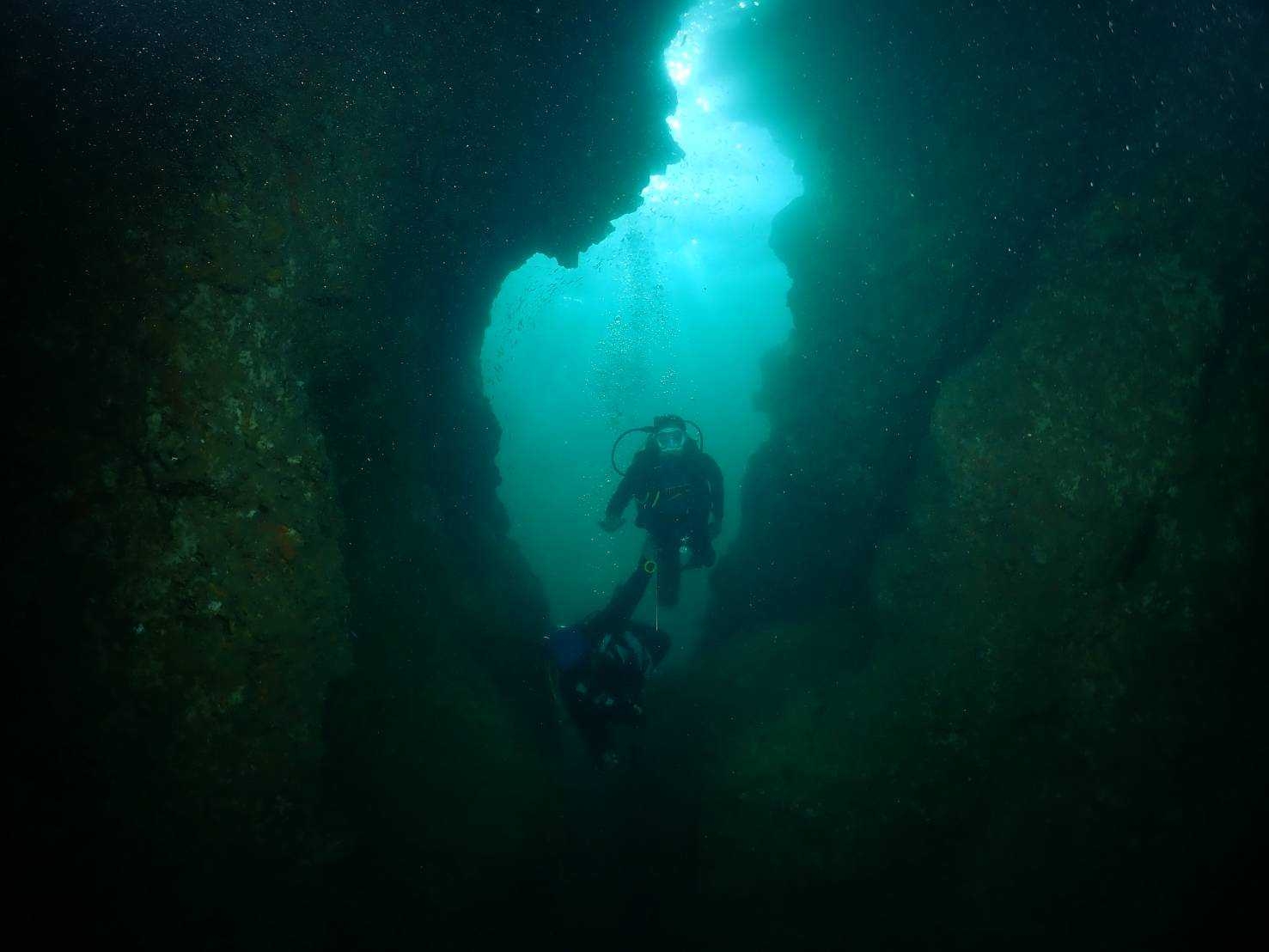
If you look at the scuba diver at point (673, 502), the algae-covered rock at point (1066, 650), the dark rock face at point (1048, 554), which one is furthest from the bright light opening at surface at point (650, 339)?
the algae-covered rock at point (1066, 650)

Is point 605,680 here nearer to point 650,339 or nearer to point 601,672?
point 601,672

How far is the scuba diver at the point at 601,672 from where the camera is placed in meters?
4.61

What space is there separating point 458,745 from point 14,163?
3.34 meters

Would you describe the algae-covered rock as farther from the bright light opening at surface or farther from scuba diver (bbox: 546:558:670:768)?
the bright light opening at surface

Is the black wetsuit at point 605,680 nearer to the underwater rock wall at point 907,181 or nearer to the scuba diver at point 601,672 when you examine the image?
the scuba diver at point 601,672

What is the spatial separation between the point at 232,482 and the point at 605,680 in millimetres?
3234

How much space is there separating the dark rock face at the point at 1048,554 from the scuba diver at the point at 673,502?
146cm

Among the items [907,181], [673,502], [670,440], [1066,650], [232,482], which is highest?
[907,181]

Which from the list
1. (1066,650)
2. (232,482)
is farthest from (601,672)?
(1066,650)

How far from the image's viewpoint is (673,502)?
6.22 m

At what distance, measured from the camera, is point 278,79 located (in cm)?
283

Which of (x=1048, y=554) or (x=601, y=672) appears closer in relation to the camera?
(x=1048, y=554)

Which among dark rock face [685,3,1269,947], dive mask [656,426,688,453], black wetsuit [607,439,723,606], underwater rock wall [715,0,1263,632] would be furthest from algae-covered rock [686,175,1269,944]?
dive mask [656,426,688,453]

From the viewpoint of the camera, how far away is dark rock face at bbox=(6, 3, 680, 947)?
82.2 inches
